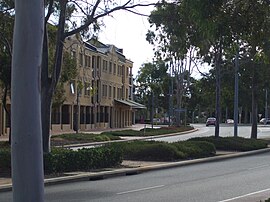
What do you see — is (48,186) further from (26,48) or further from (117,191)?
(26,48)

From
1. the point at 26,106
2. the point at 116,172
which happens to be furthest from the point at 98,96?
the point at 26,106

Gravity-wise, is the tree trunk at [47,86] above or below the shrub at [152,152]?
above

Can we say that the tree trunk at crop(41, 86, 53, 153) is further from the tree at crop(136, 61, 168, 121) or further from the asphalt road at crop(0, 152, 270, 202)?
the tree at crop(136, 61, 168, 121)

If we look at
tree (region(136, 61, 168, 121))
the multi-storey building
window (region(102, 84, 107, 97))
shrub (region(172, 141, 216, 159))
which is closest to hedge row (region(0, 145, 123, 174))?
shrub (region(172, 141, 216, 159))

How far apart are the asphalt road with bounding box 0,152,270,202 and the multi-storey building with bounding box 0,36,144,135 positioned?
3557cm

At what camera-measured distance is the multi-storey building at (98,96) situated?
200ft

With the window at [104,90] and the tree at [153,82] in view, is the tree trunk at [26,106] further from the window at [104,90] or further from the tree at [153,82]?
the tree at [153,82]

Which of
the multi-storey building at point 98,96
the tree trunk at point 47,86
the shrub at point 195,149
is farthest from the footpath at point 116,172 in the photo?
the multi-storey building at point 98,96

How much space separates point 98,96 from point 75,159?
5119cm

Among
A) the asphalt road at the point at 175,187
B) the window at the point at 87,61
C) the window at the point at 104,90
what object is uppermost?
the window at the point at 87,61

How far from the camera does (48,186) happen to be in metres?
17.2

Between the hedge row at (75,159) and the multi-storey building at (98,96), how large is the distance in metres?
33.8

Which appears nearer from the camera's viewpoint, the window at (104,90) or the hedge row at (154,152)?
the hedge row at (154,152)

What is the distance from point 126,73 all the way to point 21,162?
263ft
